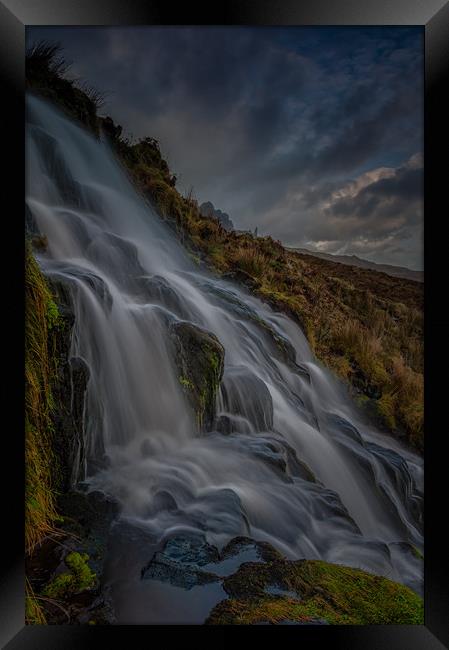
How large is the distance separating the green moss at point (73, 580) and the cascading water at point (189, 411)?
172 mm

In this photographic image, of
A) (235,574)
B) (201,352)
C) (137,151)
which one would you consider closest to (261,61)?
(137,151)

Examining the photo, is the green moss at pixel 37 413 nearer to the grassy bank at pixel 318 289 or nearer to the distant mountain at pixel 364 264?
the grassy bank at pixel 318 289

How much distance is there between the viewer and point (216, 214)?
6.72 feet

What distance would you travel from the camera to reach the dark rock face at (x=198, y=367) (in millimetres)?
2033

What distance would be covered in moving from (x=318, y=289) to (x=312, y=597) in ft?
5.70

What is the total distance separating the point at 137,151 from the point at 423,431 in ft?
7.77

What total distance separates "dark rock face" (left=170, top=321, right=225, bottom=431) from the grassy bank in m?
0.44

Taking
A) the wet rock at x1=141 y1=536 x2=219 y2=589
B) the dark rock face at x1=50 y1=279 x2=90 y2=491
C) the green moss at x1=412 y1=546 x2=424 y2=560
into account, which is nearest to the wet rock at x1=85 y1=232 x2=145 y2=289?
the dark rock face at x1=50 y1=279 x2=90 y2=491

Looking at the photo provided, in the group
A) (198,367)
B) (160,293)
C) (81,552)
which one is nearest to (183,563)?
(81,552)

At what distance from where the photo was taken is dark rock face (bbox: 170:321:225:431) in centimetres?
203

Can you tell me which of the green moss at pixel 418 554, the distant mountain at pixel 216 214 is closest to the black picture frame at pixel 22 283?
the green moss at pixel 418 554

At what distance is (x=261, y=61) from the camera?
2.03 metres

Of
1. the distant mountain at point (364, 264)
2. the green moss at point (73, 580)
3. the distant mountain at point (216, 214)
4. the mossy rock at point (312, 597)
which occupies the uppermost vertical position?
the distant mountain at point (216, 214)

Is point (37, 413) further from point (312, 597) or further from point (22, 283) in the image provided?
point (312, 597)
